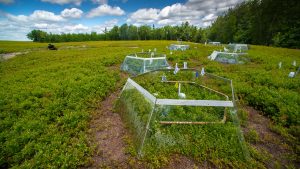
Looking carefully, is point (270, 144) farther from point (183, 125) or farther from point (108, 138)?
point (108, 138)

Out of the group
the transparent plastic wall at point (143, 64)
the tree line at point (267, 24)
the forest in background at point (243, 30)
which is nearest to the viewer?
the transparent plastic wall at point (143, 64)

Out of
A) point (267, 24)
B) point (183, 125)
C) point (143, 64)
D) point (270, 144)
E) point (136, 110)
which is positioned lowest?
point (270, 144)

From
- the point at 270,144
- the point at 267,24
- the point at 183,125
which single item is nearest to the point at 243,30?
the point at 267,24

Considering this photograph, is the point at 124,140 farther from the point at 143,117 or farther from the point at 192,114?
the point at 192,114

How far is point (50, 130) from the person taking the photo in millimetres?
4855

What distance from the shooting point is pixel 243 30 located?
5788 centimetres

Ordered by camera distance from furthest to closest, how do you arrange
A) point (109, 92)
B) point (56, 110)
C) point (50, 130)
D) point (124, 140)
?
point (109, 92)
point (56, 110)
point (50, 130)
point (124, 140)

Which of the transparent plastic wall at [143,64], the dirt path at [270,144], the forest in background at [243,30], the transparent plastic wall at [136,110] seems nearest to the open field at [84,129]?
the dirt path at [270,144]

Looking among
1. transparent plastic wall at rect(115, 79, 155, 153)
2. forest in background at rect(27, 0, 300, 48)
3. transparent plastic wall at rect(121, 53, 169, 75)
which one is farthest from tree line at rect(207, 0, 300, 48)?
transparent plastic wall at rect(115, 79, 155, 153)

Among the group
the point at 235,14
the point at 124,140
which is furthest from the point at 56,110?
the point at 235,14

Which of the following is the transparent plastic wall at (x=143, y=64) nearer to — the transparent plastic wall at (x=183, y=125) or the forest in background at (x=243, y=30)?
the transparent plastic wall at (x=183, y=125)

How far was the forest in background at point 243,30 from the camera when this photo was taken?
133 feet

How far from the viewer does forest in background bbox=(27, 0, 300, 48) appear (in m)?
40.5

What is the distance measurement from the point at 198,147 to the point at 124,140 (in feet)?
6.44
